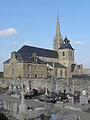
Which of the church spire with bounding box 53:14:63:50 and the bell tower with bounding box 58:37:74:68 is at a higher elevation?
the church spire with bounding box 53:14:63:50

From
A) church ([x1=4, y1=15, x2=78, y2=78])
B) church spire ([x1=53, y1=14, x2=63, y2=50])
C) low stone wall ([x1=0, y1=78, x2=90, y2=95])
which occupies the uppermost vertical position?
church spire ([x1=53, y1=14, x2=63, y2=50])

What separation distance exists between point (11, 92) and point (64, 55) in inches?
2227

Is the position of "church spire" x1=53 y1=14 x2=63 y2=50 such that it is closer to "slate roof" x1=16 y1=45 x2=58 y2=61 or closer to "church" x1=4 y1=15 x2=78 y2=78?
"church" x1=4 y1=15 x2=78 y2=78

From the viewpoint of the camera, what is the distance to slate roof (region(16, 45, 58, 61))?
68750 millimetres

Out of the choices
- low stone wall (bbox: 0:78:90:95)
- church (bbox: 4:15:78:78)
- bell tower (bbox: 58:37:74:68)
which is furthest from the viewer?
bell tower (bbox: 58:37:74:68)

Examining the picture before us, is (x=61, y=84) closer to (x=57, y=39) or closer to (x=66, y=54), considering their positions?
(x=66, y=54)

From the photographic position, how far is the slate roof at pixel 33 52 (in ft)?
226

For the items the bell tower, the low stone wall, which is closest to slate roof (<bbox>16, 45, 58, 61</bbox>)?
the bell tower

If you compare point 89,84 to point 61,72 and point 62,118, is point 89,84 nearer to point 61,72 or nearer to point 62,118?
point 62,118

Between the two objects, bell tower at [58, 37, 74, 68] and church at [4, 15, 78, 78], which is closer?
church at [4, 15, 78, 78]

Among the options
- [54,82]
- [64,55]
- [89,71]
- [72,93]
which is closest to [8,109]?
[72,93]

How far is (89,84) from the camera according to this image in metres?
29.2

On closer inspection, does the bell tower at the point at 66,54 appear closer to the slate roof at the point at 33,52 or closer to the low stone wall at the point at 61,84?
the slate roof at the point at 33,52

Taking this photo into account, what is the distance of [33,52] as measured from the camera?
7469 centimetres
